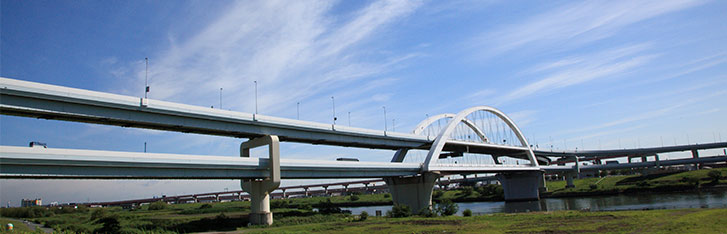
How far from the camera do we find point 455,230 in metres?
30.9

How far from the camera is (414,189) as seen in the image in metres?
62.9

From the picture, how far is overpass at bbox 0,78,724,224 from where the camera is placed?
29266mm

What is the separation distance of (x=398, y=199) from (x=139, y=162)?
39033 mm

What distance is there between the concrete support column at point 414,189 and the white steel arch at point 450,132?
6.38 ft

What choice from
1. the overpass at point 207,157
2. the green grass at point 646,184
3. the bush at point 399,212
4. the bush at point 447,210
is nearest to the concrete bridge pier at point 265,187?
the overpass at point 207,157

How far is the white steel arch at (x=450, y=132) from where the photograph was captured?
63.5 metres

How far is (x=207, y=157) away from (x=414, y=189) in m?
33.2

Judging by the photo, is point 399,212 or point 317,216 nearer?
point 399,212

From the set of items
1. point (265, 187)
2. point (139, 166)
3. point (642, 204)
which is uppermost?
point (139, 166)

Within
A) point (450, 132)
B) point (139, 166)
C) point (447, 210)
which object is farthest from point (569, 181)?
point (139, 166)

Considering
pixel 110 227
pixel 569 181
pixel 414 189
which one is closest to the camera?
pixel 110 227

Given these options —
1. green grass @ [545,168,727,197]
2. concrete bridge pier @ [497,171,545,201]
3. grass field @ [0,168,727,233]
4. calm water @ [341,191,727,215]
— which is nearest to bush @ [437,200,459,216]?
grass field @ [0,168,727,233]

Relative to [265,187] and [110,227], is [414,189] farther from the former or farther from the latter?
[110,227]

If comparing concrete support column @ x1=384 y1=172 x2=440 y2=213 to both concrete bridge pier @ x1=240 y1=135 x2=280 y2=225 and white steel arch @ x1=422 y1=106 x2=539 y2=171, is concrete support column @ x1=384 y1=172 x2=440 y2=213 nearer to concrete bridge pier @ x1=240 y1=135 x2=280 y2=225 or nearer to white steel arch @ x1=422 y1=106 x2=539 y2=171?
white steel arch @ x1=422 y1=106 x2=539 y2=171
